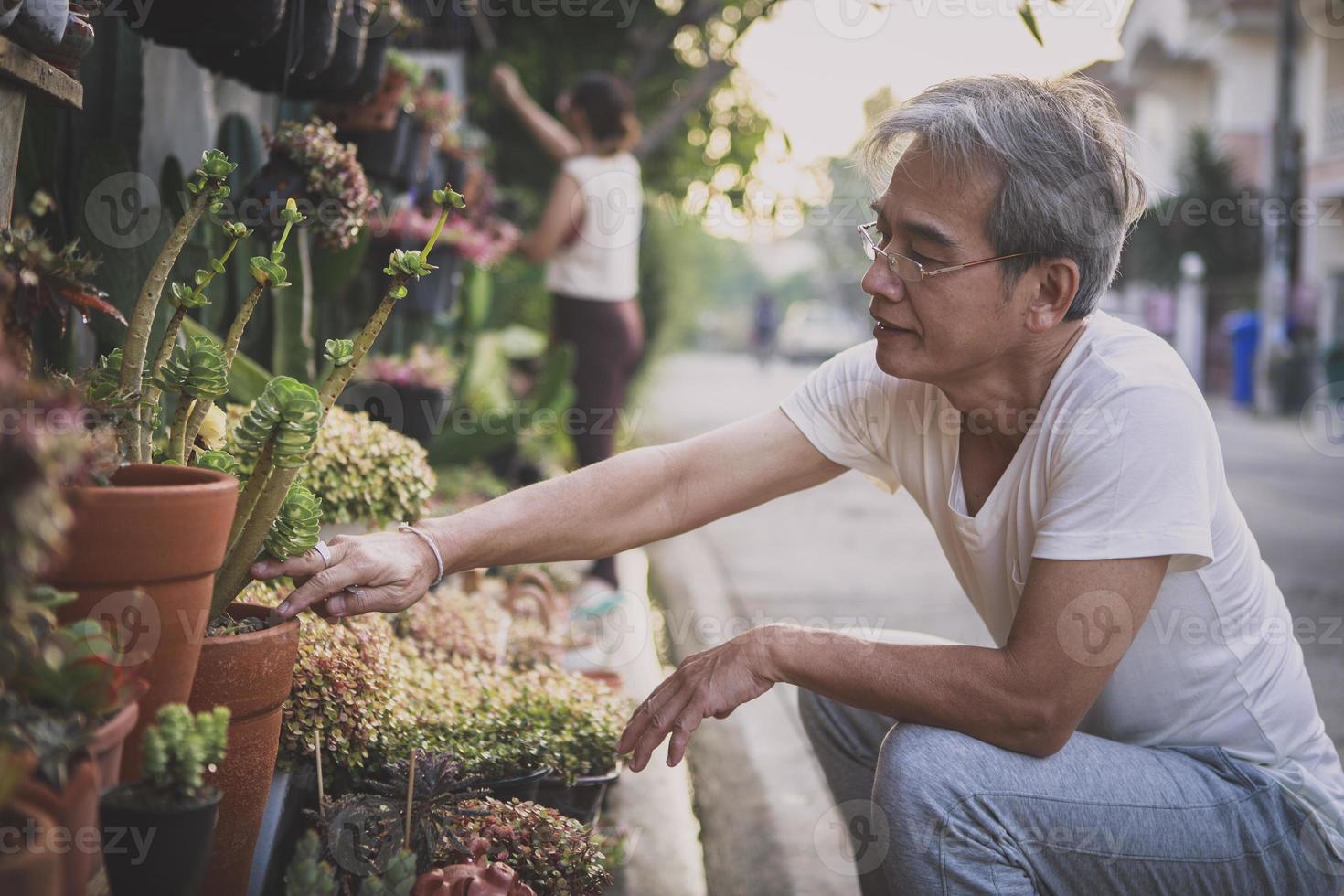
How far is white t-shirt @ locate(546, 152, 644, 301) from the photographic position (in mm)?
5410

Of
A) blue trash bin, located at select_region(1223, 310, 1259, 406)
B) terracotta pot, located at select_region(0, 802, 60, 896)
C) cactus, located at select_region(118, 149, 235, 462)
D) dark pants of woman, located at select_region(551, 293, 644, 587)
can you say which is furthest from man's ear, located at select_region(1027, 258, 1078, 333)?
blue trash bin, located at select_region(1223, 310, 1259, 406)

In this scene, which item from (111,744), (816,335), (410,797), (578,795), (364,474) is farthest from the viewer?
(816,335)

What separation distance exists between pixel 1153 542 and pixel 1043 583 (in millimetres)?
167

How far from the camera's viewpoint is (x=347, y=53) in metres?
2.87

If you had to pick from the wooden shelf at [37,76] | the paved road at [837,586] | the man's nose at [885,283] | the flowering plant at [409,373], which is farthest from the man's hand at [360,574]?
the flowering plant at [409,373]

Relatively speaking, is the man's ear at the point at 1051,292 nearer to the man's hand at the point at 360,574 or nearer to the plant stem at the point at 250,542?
the man's hand at the point at 360,574

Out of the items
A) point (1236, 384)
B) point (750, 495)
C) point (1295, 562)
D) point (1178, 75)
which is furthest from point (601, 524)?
point (1178, 75)

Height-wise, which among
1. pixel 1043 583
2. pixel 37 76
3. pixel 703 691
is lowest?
pixel 703 691

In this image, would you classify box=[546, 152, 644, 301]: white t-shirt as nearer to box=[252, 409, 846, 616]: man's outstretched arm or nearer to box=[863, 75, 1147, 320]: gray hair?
box=[252, 409, 846, 616]: man's outstretched arm

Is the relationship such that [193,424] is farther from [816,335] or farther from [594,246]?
[816,335]

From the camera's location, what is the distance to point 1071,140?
6.39 feet

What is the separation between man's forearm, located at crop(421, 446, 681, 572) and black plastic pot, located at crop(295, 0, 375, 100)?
3.99ft

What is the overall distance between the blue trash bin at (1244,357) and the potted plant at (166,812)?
19816mm

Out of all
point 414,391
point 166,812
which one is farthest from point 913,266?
point 414,391
